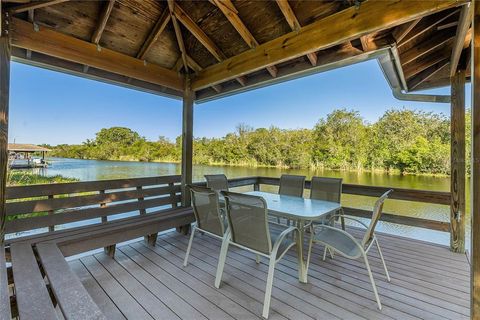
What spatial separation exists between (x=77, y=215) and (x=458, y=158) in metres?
5.02

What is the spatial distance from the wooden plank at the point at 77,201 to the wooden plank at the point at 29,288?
0.56m

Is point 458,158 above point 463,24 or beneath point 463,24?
beneath

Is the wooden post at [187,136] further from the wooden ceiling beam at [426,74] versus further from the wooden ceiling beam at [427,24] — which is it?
the wooden ceiling beam at [426,74]

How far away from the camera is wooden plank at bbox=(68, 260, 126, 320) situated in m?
1.75

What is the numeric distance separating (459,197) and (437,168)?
15.8 feet

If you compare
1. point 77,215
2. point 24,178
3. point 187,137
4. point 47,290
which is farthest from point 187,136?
point 47,290

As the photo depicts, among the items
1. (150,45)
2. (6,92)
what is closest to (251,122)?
(150,45)

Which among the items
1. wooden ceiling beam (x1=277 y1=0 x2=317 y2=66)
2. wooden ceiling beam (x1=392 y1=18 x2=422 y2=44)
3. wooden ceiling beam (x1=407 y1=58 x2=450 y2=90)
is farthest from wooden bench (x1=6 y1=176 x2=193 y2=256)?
wooden ceiling beam (x1=407 y1=58 x2=450 y2=90)

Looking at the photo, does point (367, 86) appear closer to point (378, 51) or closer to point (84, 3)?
point (378, 51)

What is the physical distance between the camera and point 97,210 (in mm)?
3053

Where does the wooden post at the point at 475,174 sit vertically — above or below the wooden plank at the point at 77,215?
above

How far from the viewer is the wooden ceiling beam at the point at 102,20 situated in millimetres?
2521

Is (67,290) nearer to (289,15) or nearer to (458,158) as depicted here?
(289,15)

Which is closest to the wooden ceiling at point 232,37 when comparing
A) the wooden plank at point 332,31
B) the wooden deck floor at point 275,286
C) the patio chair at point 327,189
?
the wooden plank at point 332,31
